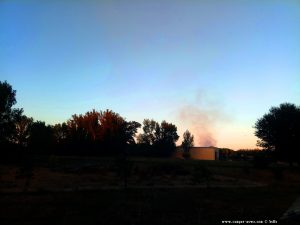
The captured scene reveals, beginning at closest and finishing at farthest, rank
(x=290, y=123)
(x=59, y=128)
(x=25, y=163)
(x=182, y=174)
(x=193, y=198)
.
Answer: (x=193, y=198), (x=25, y=163), (x=182, y=174), (x=290, y=123), (x=59, y=128)

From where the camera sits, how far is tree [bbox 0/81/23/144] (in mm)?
62434

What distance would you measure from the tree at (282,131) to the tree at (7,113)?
143 feet

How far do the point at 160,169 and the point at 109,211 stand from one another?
36433 mm

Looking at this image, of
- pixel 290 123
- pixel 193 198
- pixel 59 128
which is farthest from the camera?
pixel 59 128

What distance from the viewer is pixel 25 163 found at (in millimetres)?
30344

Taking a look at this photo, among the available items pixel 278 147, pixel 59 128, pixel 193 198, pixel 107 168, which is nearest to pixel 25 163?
pixel 193 198

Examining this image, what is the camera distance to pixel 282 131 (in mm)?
66438

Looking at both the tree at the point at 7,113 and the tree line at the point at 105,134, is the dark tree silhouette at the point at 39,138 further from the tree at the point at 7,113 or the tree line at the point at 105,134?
the tree at the point at 7,113

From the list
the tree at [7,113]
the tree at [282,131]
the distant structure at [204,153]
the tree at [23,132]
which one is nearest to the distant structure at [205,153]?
the distant structure at [204,153]

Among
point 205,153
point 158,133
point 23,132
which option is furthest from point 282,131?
point 158,133

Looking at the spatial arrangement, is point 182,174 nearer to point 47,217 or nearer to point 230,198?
point 230,198

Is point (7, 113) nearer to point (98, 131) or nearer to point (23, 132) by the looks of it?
point (23, 132)

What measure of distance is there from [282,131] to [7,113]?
4756cm

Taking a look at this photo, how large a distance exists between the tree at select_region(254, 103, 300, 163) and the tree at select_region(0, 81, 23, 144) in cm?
4364
